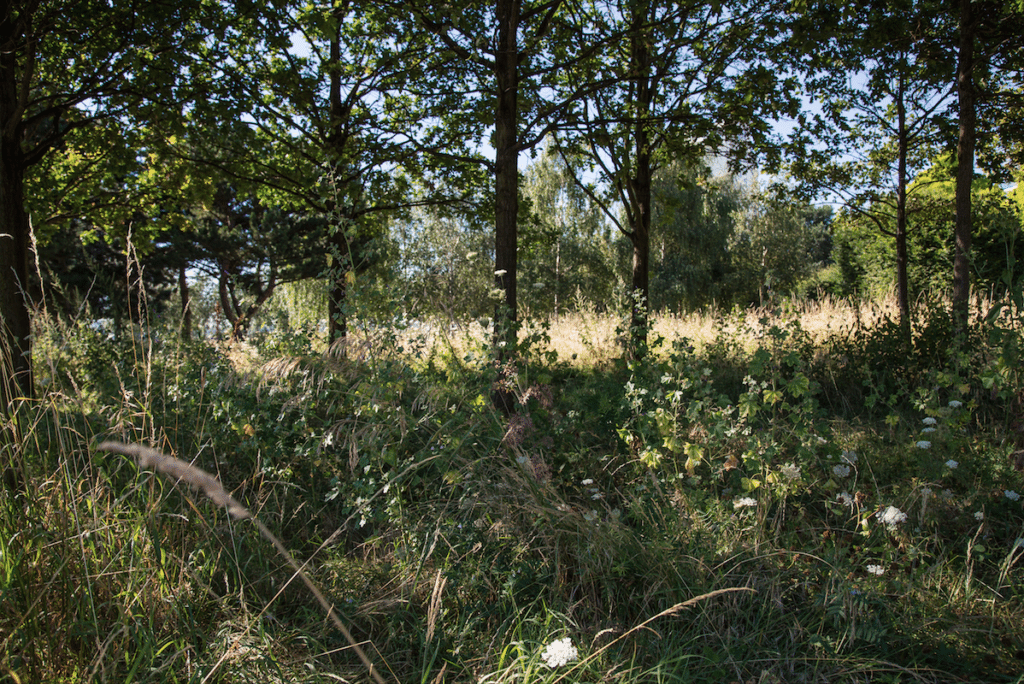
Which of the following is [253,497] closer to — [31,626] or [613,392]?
[31,626]

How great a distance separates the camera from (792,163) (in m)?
8.45

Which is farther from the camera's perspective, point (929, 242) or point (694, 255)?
point (694, 255)

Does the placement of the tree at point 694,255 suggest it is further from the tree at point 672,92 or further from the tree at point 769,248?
the tree at point 672,92

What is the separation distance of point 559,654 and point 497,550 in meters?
0.72

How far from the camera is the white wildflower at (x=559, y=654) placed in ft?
5.60

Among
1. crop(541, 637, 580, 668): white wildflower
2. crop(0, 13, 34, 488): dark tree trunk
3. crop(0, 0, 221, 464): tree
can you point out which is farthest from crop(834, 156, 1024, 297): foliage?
crop(0, 13, 34, 488): dark tree trunk

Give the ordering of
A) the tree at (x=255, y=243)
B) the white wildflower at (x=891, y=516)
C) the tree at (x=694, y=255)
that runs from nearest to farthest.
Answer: the white wildflower at (x=891, y=516), the tree at (x=255, y=243), the tree at (x=694, y=255)

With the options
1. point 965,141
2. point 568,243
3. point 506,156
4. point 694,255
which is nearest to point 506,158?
point 506,156

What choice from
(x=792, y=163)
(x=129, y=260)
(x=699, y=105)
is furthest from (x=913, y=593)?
(x=792, y=163)

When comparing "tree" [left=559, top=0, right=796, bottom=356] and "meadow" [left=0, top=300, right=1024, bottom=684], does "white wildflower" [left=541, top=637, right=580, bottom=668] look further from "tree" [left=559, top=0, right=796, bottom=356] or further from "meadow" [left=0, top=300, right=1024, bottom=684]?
"tree" [left=559, top=0, right=796, bottom=356]

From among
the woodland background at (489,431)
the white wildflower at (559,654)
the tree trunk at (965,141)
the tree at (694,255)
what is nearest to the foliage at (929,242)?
the tree trunk at (965,141)

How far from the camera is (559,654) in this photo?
1.73 meters

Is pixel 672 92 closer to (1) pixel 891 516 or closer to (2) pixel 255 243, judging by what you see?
(1) pixel 891 516

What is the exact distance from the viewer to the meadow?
1826 mm
